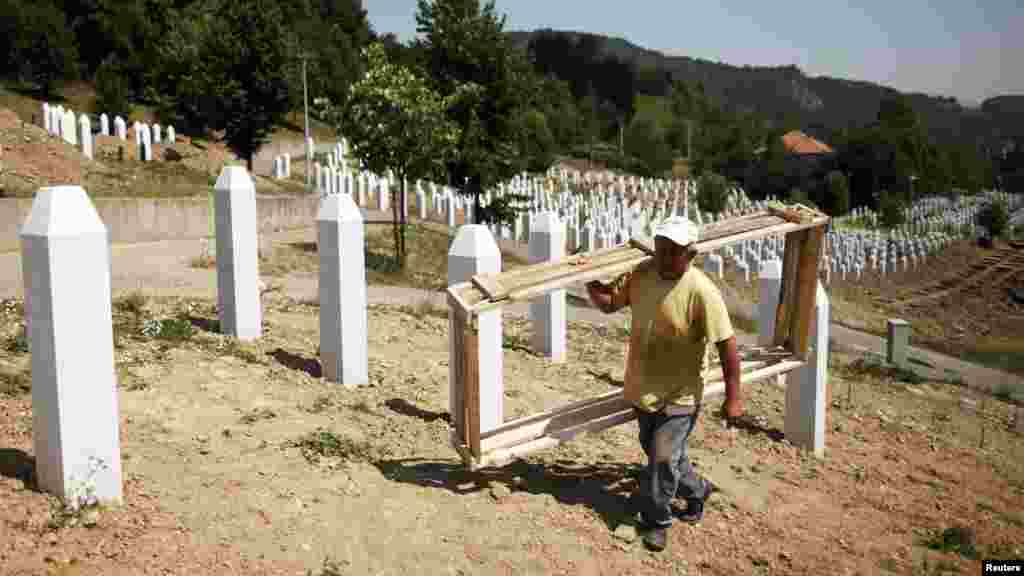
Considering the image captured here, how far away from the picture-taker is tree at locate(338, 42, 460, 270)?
57.6 feet

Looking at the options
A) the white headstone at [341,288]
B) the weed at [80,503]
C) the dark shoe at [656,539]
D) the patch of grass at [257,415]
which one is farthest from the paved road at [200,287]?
the dark shoe at [656,539]

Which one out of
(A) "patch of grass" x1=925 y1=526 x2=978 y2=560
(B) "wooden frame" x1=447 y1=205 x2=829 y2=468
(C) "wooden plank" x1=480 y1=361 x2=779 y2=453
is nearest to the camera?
(B) "wooden frame" x1=447 y1=205 x2=829 y2=468

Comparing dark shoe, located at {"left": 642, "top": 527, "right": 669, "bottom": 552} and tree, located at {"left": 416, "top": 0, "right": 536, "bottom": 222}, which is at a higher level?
tree, located at {"left": 416, "top": 0, "right": 536, "bottom": 222}

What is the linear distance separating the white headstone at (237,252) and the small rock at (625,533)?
371cm

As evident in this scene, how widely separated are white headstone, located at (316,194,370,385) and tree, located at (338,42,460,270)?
36.1ft

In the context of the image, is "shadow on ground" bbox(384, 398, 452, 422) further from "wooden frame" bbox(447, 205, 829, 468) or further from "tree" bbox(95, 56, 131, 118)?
"tree" bbox(95, 56, 131, 118)

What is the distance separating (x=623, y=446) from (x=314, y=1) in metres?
81.2

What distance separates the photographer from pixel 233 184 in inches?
271

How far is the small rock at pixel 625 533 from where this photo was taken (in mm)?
4750

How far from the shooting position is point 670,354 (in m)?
4.70

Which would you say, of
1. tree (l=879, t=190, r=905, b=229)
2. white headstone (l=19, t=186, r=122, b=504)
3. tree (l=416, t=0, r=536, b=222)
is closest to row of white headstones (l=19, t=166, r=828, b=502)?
white headstone (l=19, t=186, r=122, b=504)

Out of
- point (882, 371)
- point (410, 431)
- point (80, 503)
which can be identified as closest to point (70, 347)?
point (80, 503)

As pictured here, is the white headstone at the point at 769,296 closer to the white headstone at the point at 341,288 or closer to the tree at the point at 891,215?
the white headstone at the point at 341,288

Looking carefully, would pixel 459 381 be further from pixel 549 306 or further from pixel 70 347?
pixel 549 306
